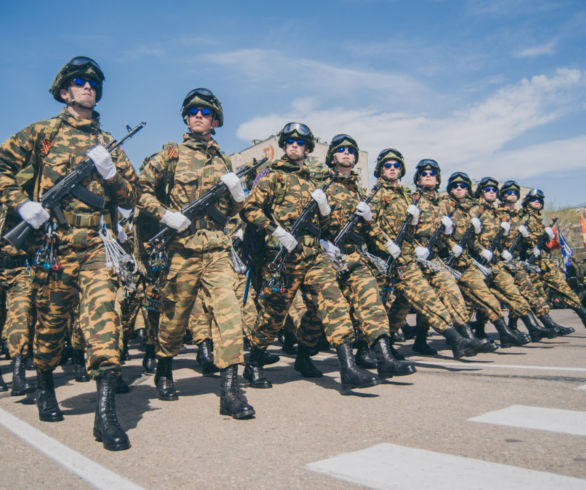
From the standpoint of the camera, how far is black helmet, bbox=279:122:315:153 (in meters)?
5.42

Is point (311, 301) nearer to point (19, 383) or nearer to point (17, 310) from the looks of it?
point (19, 383)

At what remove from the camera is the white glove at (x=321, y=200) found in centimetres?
525

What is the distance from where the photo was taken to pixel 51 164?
406 cm

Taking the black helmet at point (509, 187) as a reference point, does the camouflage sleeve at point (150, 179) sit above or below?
below


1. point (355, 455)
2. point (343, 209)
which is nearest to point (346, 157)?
point (343, 209)

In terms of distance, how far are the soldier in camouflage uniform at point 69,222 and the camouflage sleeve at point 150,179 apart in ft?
0.88

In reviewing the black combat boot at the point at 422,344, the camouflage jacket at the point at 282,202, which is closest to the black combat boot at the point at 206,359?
the camouflage jacket at the point at 282,202

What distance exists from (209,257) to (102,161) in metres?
1.17

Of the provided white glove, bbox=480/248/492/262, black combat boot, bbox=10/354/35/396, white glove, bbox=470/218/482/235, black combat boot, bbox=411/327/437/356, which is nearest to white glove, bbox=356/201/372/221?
black combat boot, bbox=411/327/437/356

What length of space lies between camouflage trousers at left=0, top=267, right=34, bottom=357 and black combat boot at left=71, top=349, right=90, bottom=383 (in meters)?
0.63

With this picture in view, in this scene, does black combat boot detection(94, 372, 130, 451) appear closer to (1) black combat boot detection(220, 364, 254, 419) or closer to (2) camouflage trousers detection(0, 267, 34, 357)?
(1) black combat boot detection(220, 364, 254, 419)

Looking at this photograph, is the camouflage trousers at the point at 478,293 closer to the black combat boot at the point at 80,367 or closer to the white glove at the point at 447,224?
the white glove at the point at 447,224

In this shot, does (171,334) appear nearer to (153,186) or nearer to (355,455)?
(153,186)

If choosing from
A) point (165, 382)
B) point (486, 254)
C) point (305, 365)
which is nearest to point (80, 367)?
point (165, 382)
